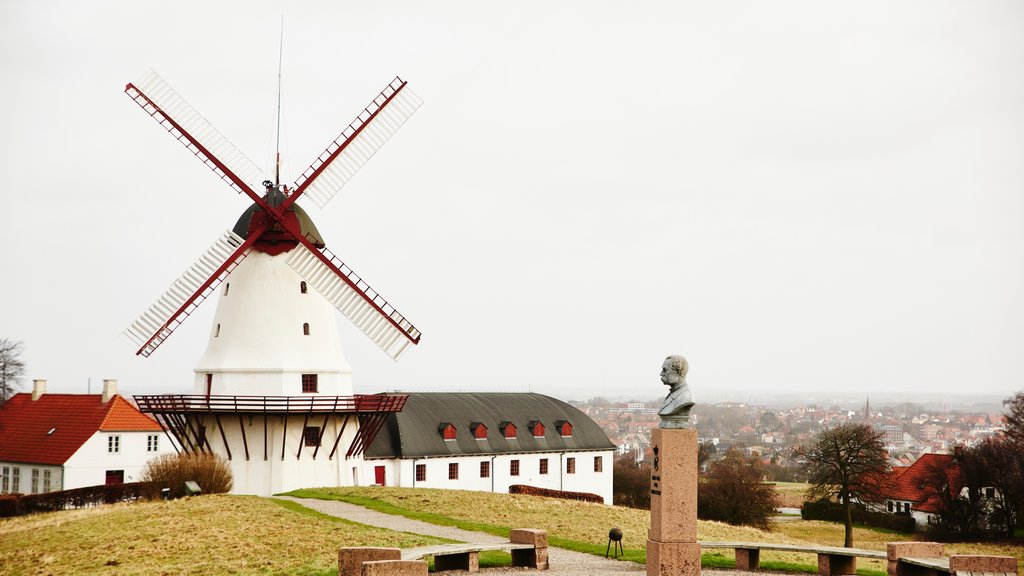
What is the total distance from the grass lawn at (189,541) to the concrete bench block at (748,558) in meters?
6.39

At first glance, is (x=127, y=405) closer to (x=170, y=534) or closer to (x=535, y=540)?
(x=170, y=534)

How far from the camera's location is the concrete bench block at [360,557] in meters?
16.7

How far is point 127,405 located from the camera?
189ft

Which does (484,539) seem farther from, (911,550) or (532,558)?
(911,550)

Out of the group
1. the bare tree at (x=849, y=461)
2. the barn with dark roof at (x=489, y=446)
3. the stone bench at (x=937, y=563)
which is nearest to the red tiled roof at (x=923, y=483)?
the bare tree at (x=849, y=461)

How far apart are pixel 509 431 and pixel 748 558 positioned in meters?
32.1

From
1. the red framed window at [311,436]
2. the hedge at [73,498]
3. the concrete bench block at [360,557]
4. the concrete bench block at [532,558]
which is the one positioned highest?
the red framed window at [311,436]

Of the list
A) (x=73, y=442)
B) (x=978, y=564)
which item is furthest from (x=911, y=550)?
(x=73, y=442)

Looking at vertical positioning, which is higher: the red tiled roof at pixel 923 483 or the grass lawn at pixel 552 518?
the grass lawn at pixel 552 518

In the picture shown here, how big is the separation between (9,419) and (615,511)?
40.0 m

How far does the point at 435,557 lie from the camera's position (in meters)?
19.2

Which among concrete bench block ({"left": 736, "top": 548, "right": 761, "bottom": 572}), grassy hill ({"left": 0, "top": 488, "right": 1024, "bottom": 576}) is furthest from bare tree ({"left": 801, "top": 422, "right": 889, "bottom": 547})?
concrete bench block ({"left": 736, "top": 548, "right": 761, "bottom": 572})

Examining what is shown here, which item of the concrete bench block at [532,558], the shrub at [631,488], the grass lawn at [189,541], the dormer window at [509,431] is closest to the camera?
the concrete bench block at [532,558]

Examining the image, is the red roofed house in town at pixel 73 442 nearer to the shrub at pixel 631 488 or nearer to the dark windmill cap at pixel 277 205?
the dark windmill cap at pixel 277 205
